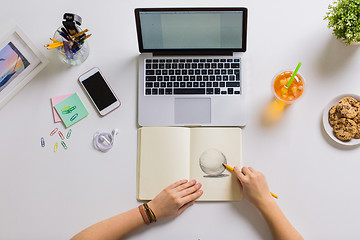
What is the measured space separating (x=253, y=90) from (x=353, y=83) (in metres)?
0.31

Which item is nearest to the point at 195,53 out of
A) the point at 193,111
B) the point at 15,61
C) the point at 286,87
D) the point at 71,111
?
the point at 193,111

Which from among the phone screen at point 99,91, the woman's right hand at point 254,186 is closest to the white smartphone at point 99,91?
the phone screen at point 99,91

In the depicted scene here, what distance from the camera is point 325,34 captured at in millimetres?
1033

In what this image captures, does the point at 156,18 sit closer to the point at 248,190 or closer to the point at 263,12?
the point at 263,12

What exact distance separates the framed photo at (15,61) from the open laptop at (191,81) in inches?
13.0

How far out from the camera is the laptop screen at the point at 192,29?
2.96 ft

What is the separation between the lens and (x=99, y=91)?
1.02 meters

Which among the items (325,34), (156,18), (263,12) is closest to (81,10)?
(156,18)

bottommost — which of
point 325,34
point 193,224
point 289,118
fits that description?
point 193,224

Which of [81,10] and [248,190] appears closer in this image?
[248,190]

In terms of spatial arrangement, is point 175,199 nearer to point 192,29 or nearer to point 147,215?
point 147,215

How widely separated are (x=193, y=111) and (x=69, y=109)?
39 centimetres

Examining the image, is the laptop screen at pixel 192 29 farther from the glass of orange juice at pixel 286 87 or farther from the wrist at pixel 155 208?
the wrist at pixel 155 208

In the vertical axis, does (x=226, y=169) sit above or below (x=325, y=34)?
below
